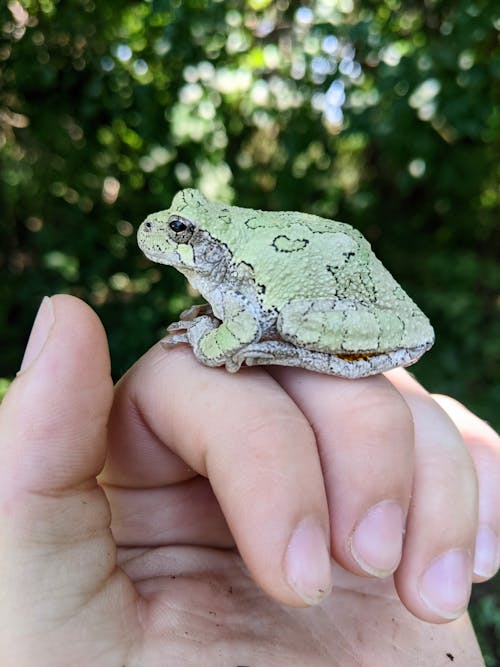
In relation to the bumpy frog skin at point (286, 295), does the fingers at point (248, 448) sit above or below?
below

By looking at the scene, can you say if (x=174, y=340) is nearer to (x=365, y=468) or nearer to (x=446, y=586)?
(x=365, y=468)

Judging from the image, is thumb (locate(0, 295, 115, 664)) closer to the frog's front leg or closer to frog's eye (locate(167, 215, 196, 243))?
the frog's front leg

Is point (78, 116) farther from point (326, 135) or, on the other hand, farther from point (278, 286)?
point (278, 286)

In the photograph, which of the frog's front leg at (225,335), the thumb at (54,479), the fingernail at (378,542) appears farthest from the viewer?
the frog's front leg at (225,335)

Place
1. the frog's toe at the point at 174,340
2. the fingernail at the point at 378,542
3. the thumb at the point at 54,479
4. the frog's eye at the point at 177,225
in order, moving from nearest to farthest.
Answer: the thumb at the point at 54,479, the fingernail at the point at 378,542, the frog's toe at the point at 174,340, the frog's eye at the point at 177,225

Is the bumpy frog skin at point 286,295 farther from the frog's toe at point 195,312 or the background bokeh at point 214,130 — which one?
the background bokeh at point 214,130

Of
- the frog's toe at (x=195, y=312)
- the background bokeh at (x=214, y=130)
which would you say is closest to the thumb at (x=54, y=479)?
the frog's toe at (x=195, y=312)

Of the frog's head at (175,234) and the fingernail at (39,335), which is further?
the frog's head at (175,234)

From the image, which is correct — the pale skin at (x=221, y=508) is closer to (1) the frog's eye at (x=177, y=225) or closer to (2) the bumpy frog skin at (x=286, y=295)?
(2) the bumpy frog skin at (x=286, y=295)

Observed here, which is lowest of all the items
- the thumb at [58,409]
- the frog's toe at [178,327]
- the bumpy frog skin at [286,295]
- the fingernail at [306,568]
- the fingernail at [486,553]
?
the fingernail at [486,553]
